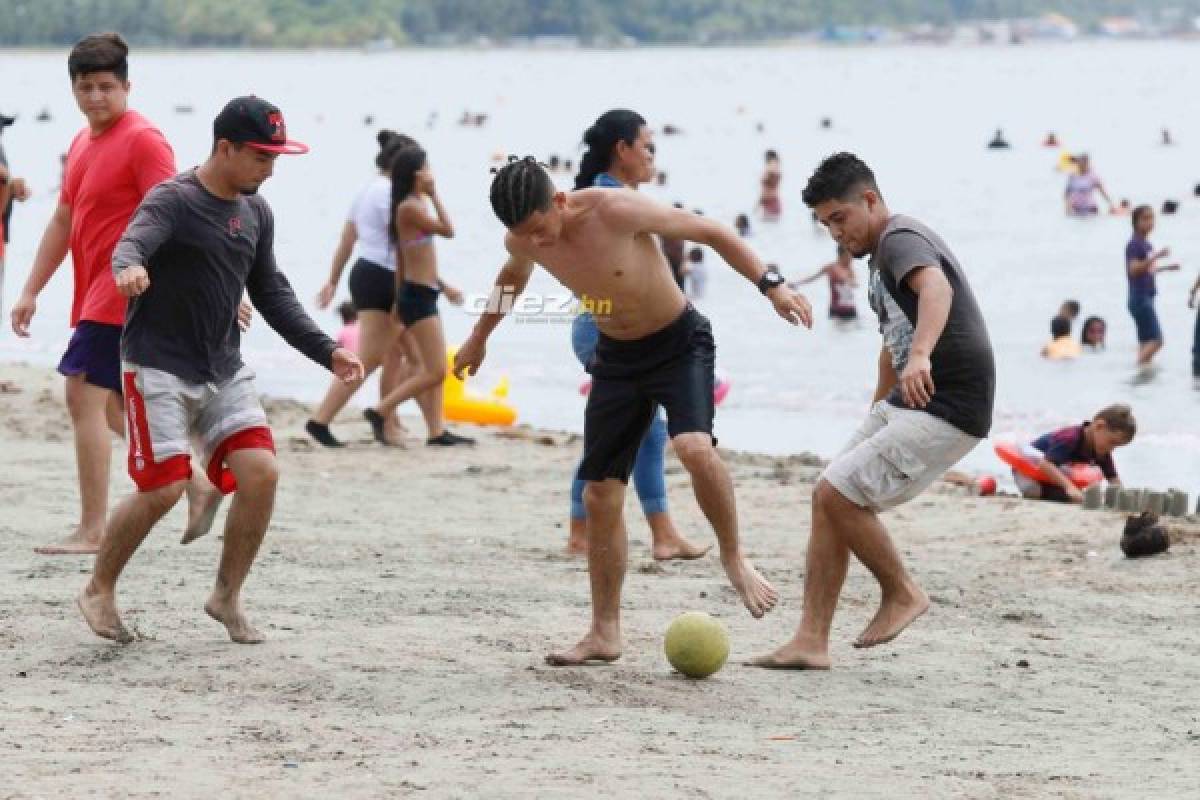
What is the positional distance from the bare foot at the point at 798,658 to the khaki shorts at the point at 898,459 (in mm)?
514

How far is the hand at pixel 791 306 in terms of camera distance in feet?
21.5

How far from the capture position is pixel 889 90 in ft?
370

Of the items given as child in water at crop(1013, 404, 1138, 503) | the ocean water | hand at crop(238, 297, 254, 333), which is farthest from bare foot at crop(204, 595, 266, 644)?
the ocean water

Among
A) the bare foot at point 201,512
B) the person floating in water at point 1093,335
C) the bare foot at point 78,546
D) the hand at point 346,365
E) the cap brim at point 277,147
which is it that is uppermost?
the cap brim at point 277,147

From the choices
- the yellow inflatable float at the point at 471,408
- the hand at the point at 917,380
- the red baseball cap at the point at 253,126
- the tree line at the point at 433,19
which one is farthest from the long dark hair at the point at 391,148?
the tree line at the point at 433,19

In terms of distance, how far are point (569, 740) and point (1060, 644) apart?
A: 2.52 m

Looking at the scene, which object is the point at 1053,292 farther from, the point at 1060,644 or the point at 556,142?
the point at 556,142

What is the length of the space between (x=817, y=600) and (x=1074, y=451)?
545 cm

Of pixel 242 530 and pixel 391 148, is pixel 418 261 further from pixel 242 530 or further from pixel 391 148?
pixel 242 530

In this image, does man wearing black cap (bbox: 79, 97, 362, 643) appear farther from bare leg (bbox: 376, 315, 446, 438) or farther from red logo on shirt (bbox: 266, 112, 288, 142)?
bare leg (bbox: 376, 315, 446, 438)

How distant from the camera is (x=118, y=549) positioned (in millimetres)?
6906

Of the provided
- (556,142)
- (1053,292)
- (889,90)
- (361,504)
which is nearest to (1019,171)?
(556,142)

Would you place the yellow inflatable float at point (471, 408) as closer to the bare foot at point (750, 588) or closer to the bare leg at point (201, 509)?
the bare leg at point (201, 509)

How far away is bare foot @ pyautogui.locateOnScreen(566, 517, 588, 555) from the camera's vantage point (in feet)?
30.7
